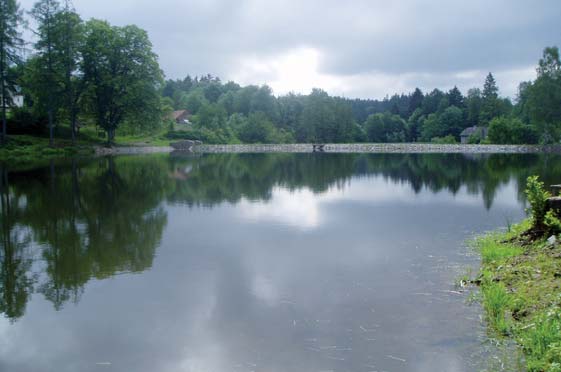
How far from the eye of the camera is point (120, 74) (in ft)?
224

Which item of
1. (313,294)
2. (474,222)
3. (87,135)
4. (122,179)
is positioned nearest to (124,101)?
(87,135)

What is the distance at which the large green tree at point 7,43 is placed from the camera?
54.1 m

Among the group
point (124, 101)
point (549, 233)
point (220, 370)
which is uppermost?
point (124, 101)

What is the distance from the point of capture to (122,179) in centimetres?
3089

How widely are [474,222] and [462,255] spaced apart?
4.90 m

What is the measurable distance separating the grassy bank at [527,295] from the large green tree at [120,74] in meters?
62.2

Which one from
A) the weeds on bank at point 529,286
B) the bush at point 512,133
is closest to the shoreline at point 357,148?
the bush at point 512,133

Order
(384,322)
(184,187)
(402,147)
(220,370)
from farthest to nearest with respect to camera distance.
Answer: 1. (402,147)
2. (184,187)
3. (384,322)
4. (220,370)

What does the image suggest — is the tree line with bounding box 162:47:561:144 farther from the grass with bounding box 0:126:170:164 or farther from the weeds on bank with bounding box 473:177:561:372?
the weeds on bank with bounding box 473:177:561:372

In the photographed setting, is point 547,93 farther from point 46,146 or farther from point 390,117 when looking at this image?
point 46,146

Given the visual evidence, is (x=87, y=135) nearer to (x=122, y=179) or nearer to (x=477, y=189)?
(x=122, y=179)

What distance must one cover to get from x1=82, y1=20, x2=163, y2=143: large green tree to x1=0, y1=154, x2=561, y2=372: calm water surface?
49688 mm

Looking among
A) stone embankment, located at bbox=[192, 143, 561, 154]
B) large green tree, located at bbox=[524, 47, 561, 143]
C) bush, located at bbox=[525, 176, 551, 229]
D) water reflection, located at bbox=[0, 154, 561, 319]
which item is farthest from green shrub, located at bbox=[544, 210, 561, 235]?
large green tree, located at bbox=[524, 47, 561, 143]

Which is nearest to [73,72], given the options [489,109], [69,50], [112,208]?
[69,50]
